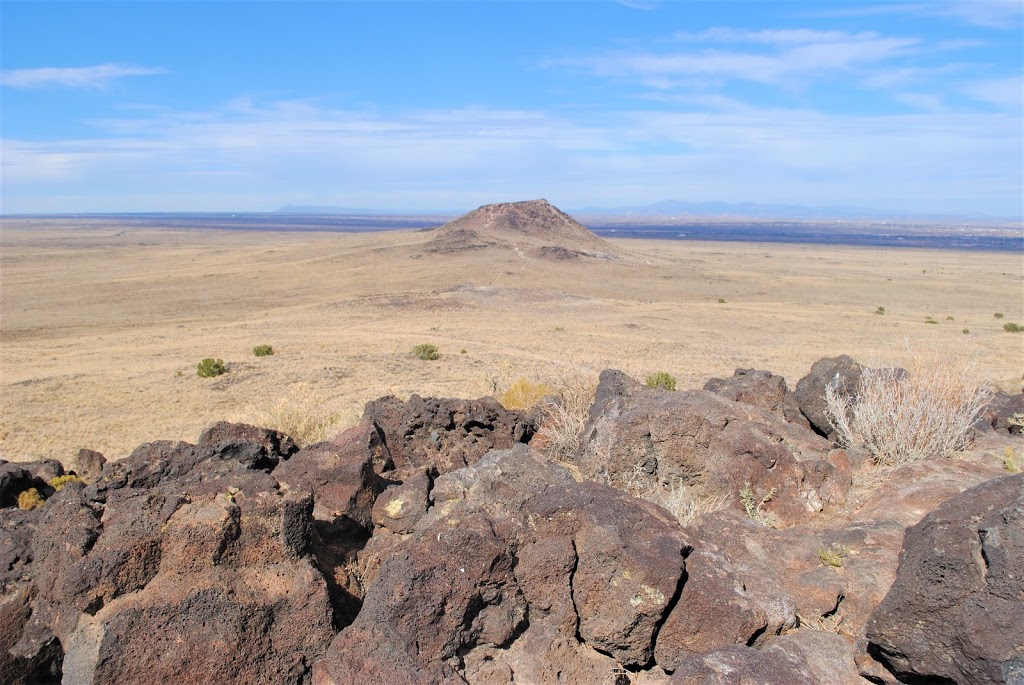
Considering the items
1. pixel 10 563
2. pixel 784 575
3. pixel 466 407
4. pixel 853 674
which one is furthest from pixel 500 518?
pixel 466 407

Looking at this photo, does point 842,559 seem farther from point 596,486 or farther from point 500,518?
point 500,518

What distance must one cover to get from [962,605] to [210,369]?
1771 cm

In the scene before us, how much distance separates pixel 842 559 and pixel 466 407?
14.0ft

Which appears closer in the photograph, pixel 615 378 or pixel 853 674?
pixel 853 674

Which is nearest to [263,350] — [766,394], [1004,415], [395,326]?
[395,326]

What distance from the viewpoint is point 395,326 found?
29672mm

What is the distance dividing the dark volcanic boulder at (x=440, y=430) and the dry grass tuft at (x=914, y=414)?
3529 millimetres

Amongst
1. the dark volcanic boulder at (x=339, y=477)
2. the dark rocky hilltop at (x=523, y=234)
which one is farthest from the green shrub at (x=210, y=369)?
the dark rocky hilltop at (x=523, y=234)

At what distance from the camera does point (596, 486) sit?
471cm

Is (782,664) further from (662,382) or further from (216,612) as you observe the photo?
(662,382)

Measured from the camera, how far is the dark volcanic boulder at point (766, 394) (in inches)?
360

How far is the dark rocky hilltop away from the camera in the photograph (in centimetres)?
5813

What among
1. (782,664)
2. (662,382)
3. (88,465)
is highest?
(782,664)

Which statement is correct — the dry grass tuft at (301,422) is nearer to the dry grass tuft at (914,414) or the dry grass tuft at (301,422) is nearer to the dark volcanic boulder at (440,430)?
the dark volcanic boulder at (440,430)
